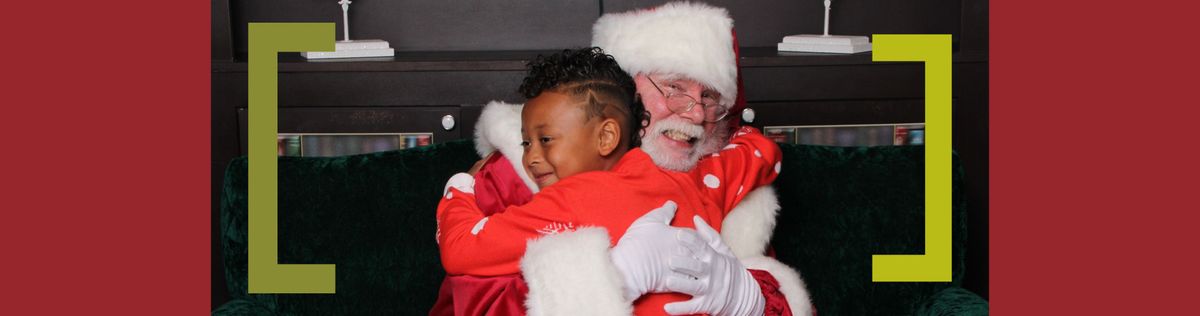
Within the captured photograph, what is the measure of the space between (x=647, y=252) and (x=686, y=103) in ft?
1.12

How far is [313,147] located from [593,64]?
4.68ft

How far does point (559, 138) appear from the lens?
6.53ft

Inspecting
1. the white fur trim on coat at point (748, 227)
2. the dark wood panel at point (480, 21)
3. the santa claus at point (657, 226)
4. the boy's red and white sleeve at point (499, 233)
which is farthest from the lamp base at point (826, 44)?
the boy's red and white sleeve at point (499, 233)

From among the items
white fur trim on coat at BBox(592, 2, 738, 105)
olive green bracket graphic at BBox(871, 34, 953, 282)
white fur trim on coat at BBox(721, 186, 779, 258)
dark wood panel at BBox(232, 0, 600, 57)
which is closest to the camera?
white fur trim on coat at BBox(592, 2, 738, 105)

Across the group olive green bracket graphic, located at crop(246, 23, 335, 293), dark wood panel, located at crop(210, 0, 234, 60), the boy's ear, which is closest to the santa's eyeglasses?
the boy's ear

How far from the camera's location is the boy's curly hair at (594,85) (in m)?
2.01

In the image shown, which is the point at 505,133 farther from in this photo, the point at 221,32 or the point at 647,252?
the point at 221,32

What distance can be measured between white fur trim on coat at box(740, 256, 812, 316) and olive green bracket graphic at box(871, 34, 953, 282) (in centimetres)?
39

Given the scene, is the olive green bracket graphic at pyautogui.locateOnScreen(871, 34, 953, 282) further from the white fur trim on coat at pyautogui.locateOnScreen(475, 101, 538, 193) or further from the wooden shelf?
the white fur trim on coat at pyautogui.locateOnScreen(475, 101, 538, 193)

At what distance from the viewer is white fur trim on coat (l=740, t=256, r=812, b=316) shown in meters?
2.29

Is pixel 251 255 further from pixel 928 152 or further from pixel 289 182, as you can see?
pixel 928 152

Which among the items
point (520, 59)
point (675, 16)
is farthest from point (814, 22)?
point (675, 16)

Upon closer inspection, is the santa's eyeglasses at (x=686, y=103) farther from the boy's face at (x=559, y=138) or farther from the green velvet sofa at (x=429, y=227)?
the green velvet sofa at (x=429, y=227)

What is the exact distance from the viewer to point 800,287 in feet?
7.59
